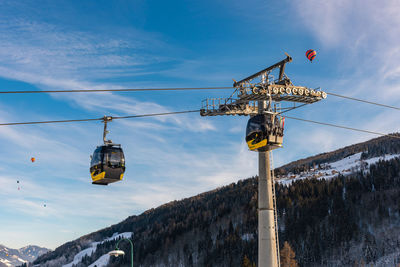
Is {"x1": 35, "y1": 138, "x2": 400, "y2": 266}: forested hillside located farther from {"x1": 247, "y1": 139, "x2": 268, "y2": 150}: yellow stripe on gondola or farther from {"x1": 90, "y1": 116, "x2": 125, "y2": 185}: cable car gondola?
{"x1": 90, "y1": 116, "x2": 125, "y2": 185}: cable car gondola

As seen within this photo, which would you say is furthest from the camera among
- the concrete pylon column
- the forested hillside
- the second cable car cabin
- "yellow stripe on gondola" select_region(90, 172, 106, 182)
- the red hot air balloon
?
the forested hillside

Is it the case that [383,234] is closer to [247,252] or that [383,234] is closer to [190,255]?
[247,252]

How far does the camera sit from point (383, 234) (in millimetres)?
151625

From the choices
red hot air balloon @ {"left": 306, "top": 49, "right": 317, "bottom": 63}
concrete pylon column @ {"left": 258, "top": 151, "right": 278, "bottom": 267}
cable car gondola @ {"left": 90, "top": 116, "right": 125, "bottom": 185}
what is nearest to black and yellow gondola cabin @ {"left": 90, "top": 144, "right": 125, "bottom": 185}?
cable car gondola @ {"left": 90, "top": 116, "right": 125, "bottom": 185}

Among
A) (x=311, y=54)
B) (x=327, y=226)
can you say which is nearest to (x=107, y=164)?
(x=311, y=54)

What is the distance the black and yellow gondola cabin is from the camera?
23.4 metres

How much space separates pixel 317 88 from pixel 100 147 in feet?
54.4

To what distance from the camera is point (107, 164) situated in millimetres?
23375

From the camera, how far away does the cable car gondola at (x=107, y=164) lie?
23.4 meters

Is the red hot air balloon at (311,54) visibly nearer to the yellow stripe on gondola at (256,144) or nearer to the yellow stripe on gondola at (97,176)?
the yellow stripe on gondola at (256,144)

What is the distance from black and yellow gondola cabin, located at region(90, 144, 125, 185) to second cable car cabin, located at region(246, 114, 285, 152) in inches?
302

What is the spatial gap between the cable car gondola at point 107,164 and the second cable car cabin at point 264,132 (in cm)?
767

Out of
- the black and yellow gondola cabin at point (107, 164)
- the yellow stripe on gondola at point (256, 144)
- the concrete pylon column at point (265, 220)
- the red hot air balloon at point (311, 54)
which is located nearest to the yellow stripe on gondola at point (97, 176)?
the black and yellow gondola cabin at point (107, 164)

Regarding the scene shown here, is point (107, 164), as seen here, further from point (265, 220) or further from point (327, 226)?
point (327, 226)
